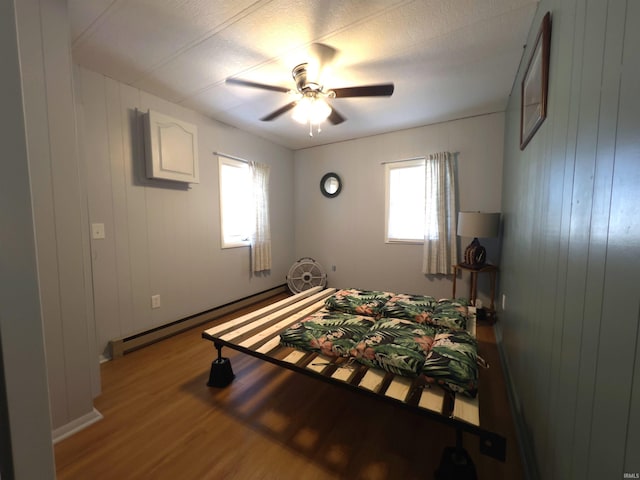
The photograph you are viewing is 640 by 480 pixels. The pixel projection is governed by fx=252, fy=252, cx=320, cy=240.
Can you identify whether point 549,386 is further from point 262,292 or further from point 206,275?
point 262,292

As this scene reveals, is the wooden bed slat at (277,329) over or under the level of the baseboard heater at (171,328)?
over

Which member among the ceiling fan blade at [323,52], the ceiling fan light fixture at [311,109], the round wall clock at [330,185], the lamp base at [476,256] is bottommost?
the lamp base at [476,256]

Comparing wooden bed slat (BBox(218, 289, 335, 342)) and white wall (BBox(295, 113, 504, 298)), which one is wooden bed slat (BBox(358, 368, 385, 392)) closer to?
wooden bed slat (BBox(218, 289, 335, 342))

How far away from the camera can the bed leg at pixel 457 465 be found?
1043 mm

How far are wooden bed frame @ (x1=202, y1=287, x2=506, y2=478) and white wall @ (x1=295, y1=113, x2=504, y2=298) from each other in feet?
4.97

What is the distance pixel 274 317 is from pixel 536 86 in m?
2.30

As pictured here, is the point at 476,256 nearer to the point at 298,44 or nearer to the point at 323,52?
the point at 323,52

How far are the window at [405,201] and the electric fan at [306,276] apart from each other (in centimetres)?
115

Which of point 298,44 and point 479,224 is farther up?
point 298,44

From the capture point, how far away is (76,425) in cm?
144

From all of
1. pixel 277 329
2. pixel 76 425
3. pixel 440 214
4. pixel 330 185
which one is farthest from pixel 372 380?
pixel 330 185

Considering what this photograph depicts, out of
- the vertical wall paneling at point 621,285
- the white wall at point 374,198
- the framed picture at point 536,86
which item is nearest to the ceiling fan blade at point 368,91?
the framed picture at point 536,86

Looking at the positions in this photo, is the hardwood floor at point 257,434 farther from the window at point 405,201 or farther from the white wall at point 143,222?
the window at point 405,201

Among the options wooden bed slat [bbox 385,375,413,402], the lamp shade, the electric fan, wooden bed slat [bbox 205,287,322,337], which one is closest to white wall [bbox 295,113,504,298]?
the electric fan
